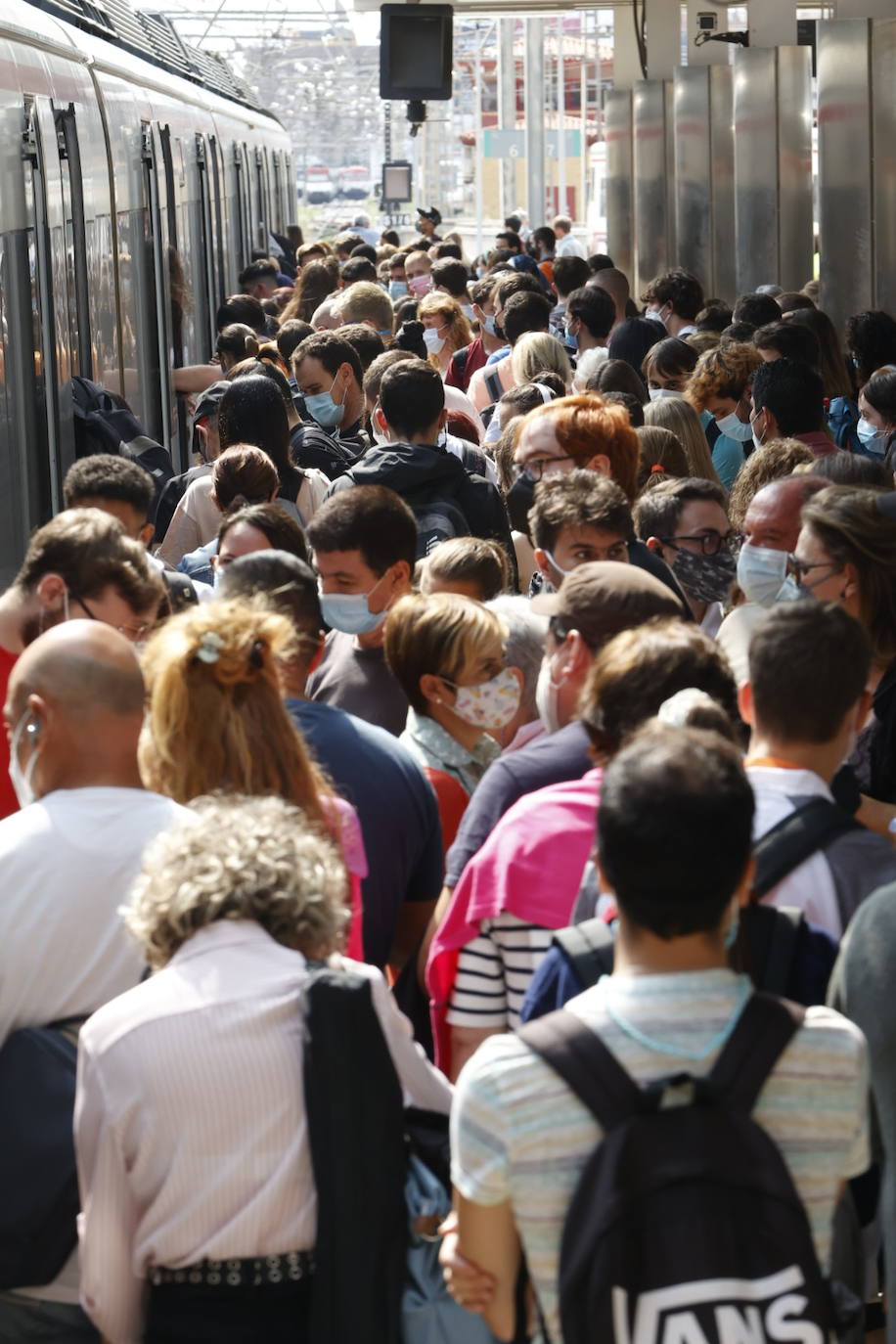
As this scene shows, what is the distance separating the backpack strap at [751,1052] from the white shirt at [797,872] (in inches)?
23.5

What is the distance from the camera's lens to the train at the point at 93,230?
7.11 metres

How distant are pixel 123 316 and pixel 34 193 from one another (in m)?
2.76

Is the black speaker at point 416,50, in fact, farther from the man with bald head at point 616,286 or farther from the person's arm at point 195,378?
the person's arm at point 195,378

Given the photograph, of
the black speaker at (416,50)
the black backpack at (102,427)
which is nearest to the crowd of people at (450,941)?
the black backpack at (102,427)

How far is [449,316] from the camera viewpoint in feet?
35.8

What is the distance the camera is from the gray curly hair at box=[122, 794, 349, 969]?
2697mm

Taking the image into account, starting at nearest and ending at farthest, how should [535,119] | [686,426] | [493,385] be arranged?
[686,426] < [493,385] < [535,119]

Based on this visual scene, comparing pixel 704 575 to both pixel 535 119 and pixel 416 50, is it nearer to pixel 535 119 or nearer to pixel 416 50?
pixel 416 50

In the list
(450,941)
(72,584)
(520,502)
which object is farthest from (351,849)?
(520,502)

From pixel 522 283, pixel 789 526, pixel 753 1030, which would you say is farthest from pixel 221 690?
pixel 522 283

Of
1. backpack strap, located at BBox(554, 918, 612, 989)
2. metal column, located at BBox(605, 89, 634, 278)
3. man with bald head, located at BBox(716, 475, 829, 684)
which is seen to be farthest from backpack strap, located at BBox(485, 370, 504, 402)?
metal column, located at BBox(605, 89, 634, 278)

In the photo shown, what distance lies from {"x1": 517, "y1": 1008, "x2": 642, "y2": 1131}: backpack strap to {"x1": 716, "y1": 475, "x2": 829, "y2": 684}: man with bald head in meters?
2.66

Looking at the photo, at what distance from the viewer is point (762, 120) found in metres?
15.8

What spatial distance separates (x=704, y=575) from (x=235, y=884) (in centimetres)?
300
